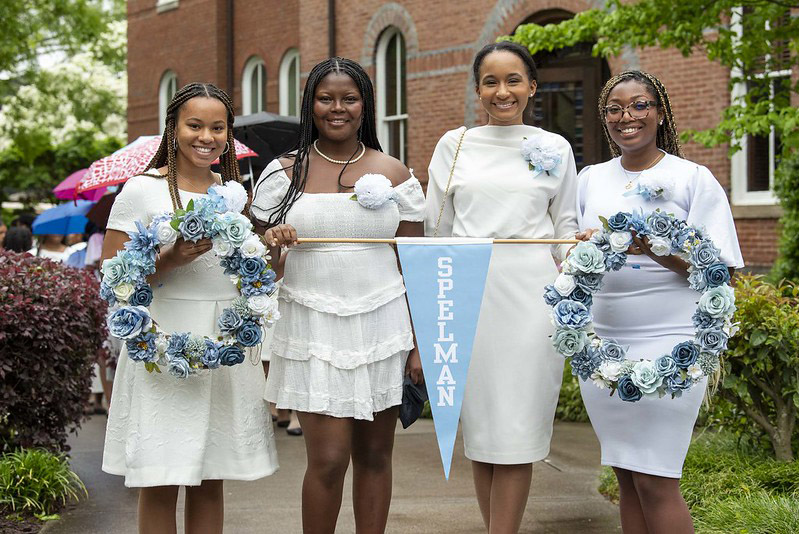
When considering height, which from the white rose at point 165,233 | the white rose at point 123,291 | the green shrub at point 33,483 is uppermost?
the white rose at point 165,233

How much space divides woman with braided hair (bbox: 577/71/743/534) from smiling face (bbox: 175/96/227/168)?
154cm

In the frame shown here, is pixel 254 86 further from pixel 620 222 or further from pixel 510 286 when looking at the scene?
pixel 620 222

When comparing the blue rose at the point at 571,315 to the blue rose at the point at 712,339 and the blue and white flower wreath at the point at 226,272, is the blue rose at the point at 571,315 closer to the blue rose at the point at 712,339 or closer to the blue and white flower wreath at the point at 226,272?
the blue rose at the point at 712,339

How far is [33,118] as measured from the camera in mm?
34219

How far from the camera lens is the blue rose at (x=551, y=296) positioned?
391 centimetres

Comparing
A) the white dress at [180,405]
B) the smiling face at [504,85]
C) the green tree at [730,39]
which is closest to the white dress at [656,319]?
the smiling face at [504,85]

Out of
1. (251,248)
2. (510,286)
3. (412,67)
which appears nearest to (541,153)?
(510,286)

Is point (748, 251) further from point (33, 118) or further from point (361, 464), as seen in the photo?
point (33, 118)

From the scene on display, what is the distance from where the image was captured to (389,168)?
168 inches

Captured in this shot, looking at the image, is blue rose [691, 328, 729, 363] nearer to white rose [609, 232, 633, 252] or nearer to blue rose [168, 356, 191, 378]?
white rose [609, 232, 633, 252]

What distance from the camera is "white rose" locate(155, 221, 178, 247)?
12.0 ft

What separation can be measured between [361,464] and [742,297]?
2.53 meters

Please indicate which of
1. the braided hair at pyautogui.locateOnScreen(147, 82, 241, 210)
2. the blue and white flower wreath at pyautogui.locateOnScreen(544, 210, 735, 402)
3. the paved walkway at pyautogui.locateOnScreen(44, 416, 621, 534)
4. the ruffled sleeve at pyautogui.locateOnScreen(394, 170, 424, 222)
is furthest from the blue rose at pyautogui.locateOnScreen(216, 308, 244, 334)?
the paved walkway at pyautogui.locateOnScreen(44, 416, 621, 534)

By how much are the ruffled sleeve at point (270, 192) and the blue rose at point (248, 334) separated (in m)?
0.58
